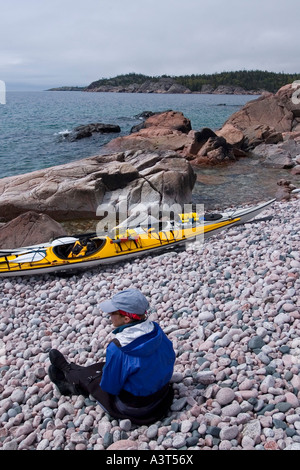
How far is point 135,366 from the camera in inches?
136

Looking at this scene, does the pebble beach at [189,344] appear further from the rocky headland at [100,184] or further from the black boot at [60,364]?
the rocky headland at [100,184]

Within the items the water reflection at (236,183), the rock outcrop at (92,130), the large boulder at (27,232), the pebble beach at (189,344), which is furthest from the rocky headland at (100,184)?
the rock outcrop at (92,130)

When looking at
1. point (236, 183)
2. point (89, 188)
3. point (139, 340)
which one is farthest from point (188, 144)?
point (139, 340)

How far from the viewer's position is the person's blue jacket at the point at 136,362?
3.46m

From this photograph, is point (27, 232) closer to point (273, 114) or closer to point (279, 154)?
point (279, 154)

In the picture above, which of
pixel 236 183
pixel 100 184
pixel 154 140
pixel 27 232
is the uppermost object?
pixel 154 140

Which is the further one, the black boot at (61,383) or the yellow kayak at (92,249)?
the yellow kayak at (92,249)

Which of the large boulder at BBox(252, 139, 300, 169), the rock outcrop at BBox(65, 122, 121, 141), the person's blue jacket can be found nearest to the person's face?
the person's blue jacket

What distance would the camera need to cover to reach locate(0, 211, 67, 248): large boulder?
9375mm

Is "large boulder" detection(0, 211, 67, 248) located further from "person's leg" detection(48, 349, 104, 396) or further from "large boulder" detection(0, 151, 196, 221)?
"person's leg" detection(48, 349, 104, 396)

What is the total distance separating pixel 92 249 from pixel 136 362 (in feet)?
16.5

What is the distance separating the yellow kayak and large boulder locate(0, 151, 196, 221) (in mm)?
4380

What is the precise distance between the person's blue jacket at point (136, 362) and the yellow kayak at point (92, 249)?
4.54 m
